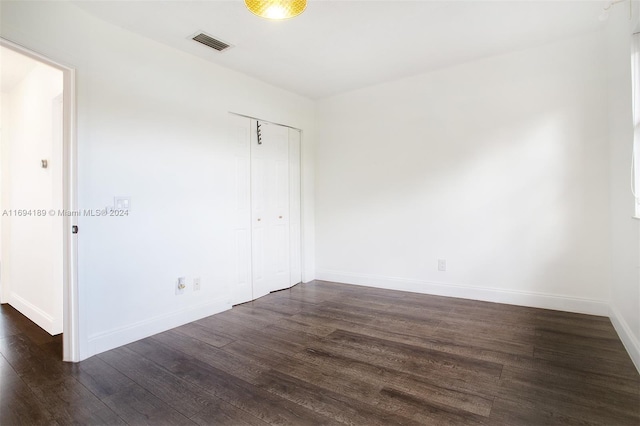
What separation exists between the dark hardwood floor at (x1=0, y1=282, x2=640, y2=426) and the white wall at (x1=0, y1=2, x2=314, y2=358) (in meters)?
0.38

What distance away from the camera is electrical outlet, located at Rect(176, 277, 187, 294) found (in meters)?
3.04

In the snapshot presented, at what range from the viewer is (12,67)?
10.6 feet

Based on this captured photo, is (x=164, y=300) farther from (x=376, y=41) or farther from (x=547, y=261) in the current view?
(x=547, y=261)

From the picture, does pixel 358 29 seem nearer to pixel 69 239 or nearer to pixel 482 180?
pixel 482 180

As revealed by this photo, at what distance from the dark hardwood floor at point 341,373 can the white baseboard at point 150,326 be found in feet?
0.37

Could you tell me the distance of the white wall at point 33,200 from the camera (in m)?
2.93

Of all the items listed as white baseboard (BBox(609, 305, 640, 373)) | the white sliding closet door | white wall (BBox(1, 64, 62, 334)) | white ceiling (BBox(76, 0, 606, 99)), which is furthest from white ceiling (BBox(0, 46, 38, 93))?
white baseboard (BBox(609, 305, 640, 373))

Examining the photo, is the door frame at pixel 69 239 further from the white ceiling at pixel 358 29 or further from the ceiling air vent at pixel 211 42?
the ceiling air vent at pixel 211 42

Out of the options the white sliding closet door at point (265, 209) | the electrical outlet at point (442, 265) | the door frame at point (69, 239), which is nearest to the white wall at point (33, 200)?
the door frame at point (69, 239)

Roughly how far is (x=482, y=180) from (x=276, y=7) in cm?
274

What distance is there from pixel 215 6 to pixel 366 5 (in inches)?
45.0

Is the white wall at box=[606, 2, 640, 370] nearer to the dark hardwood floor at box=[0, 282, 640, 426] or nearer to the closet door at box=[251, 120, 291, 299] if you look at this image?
the dark hardwood floor at box=[0, 282, 640, 426]

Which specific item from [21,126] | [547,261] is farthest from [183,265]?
[547,261]

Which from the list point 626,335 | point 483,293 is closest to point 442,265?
point 483,293
